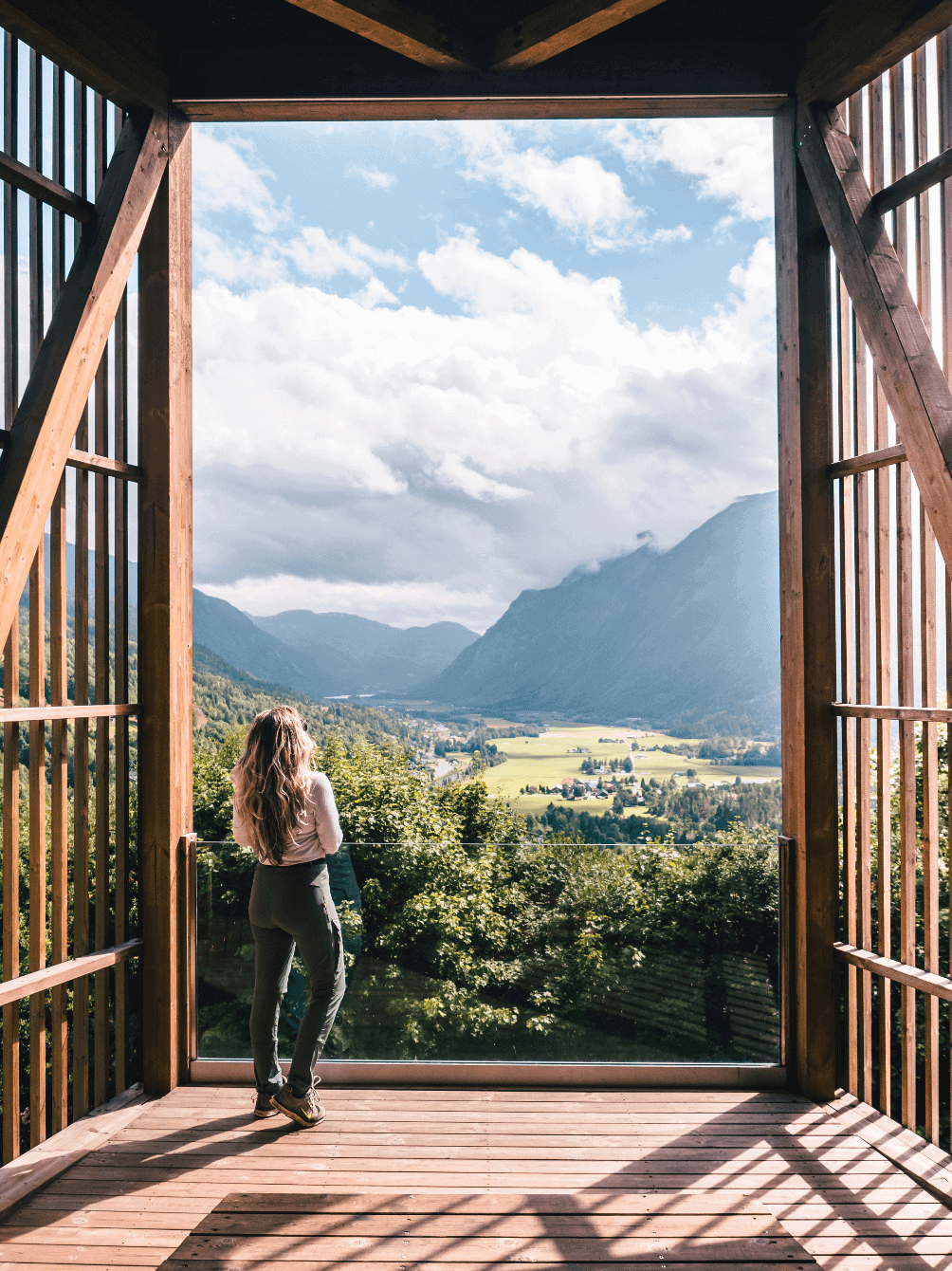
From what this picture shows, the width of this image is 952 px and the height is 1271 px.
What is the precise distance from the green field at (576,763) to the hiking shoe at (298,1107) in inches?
158

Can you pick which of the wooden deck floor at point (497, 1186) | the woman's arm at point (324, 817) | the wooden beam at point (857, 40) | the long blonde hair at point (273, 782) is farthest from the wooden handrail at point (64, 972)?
the wooden beam at point (857, 40)

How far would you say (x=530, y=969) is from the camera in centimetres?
337

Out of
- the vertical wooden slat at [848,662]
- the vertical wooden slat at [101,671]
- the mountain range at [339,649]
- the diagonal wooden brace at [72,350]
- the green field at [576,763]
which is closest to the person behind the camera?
the diagonal wooden brace at [72,350]

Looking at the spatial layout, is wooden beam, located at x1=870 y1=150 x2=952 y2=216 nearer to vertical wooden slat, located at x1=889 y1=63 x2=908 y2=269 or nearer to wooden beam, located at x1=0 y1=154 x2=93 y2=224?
→ vertical wooden slat, located at x1=889 y1=63 x2=908 y2=269

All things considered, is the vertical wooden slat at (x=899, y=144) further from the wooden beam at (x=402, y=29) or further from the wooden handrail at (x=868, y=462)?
the wooden beam at (x=402, y=29)

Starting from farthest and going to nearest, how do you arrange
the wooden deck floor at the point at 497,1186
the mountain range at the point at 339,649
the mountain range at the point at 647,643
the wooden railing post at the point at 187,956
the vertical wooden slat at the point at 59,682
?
the mountain range at the point at 339,649
the mountain range at the point at 647,643
the wooden railing post at the point at 187,956
the vertical wooden slat at the point at 59,682
the wooden deck floor at the point at 497,1186

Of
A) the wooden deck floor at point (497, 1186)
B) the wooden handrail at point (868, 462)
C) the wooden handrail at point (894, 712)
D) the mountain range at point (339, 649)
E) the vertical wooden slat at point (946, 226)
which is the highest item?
the vertical wooden slat at point (946, 226)

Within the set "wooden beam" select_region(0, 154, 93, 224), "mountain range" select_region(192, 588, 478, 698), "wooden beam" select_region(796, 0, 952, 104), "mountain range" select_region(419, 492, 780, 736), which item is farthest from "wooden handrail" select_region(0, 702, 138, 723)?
"mountain range" select_region(192, 588, 478, 698)

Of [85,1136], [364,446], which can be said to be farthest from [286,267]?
[85,1136]

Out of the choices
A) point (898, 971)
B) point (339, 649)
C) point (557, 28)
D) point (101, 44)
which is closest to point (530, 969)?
point (898, 971)

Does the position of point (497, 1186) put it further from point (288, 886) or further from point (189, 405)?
point (189, 405)

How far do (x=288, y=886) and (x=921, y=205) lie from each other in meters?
3.46

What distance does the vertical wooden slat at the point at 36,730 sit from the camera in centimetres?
272

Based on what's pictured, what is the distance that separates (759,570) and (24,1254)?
13481 mm
